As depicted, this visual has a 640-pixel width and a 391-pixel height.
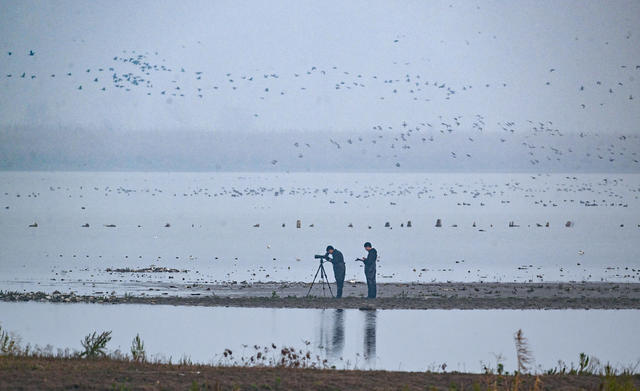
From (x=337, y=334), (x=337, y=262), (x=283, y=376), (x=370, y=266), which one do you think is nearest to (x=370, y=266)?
(x=370, y=266)

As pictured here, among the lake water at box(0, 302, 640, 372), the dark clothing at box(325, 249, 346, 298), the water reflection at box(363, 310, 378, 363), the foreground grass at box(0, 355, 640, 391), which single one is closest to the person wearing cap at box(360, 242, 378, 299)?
the dark clothing at box(325, 249, 346, 298)

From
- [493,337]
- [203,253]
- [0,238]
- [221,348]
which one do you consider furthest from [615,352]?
[0,238]

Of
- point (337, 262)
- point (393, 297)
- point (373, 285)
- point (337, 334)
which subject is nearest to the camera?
point (337, 334)

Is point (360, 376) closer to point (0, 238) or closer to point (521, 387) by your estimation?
point (521, 387)

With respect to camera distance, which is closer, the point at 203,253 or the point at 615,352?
the point at 615,352

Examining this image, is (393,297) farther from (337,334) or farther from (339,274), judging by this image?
(337,334)

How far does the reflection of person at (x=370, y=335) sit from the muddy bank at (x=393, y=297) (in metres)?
2.06

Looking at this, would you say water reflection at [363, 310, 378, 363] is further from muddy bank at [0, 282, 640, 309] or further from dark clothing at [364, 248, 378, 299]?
muddy bank at [0, 282, 640, 309]

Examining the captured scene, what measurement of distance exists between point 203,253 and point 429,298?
138ft

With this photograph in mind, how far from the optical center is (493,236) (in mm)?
114500

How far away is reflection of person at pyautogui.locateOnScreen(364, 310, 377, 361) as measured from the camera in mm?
23953

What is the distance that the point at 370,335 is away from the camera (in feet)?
87.7

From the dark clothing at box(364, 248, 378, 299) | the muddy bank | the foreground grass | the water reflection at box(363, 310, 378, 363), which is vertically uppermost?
the dark clothing at box(364, 248, 378, 299)

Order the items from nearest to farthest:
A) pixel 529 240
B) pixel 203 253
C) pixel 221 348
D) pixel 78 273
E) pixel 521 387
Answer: pixel 521 387, pixel 221 348, pixel 78 273, pixel 203 253, pixel 529 240
